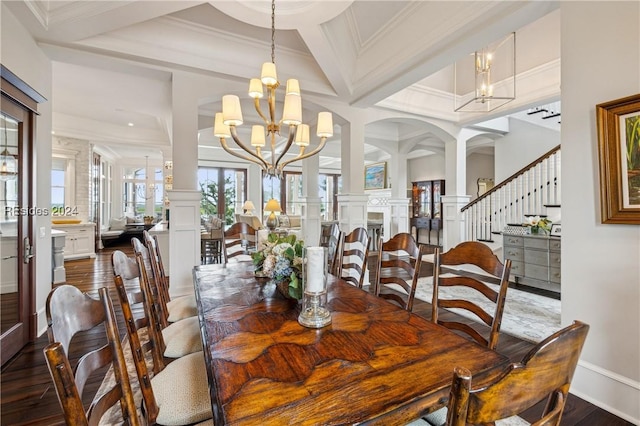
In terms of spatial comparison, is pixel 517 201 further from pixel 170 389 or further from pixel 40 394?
pixel 40 394

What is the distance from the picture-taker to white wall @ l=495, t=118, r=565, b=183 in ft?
21.7

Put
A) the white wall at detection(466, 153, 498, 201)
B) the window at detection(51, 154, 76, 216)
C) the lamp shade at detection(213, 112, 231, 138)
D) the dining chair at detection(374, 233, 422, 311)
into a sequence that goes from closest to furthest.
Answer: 1. the dining chair at detection(374, 233, 422, 311)
2. the lamp shade at detection(213, 112, 231, 138)
3. the window at detection(51, 154, 76, 216)
4. the white wall at detection(466, 153, 498, 201)

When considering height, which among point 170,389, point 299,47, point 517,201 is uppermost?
point 299,47

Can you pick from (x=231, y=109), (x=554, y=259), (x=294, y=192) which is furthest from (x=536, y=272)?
(x=294, y=192)

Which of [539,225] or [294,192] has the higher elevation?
[294,192]

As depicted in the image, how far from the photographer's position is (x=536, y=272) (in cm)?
441

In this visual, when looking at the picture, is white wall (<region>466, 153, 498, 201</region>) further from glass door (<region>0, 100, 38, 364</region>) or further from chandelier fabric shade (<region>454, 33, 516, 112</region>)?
glass door (<region>0, 100, 38, 364</region>)

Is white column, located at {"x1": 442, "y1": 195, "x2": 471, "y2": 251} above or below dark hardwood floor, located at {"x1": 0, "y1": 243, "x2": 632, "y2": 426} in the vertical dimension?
above

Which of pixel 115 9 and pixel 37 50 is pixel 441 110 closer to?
pixel 115 9

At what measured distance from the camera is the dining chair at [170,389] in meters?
1.13

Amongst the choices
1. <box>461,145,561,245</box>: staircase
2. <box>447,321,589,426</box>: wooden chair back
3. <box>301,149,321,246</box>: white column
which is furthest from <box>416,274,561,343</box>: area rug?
<box>447,321,589,426</box>: wooden chair back

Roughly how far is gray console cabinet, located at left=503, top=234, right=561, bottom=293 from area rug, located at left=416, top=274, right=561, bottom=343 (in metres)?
0.28

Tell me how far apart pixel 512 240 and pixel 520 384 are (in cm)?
499

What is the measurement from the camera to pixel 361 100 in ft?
13.9
